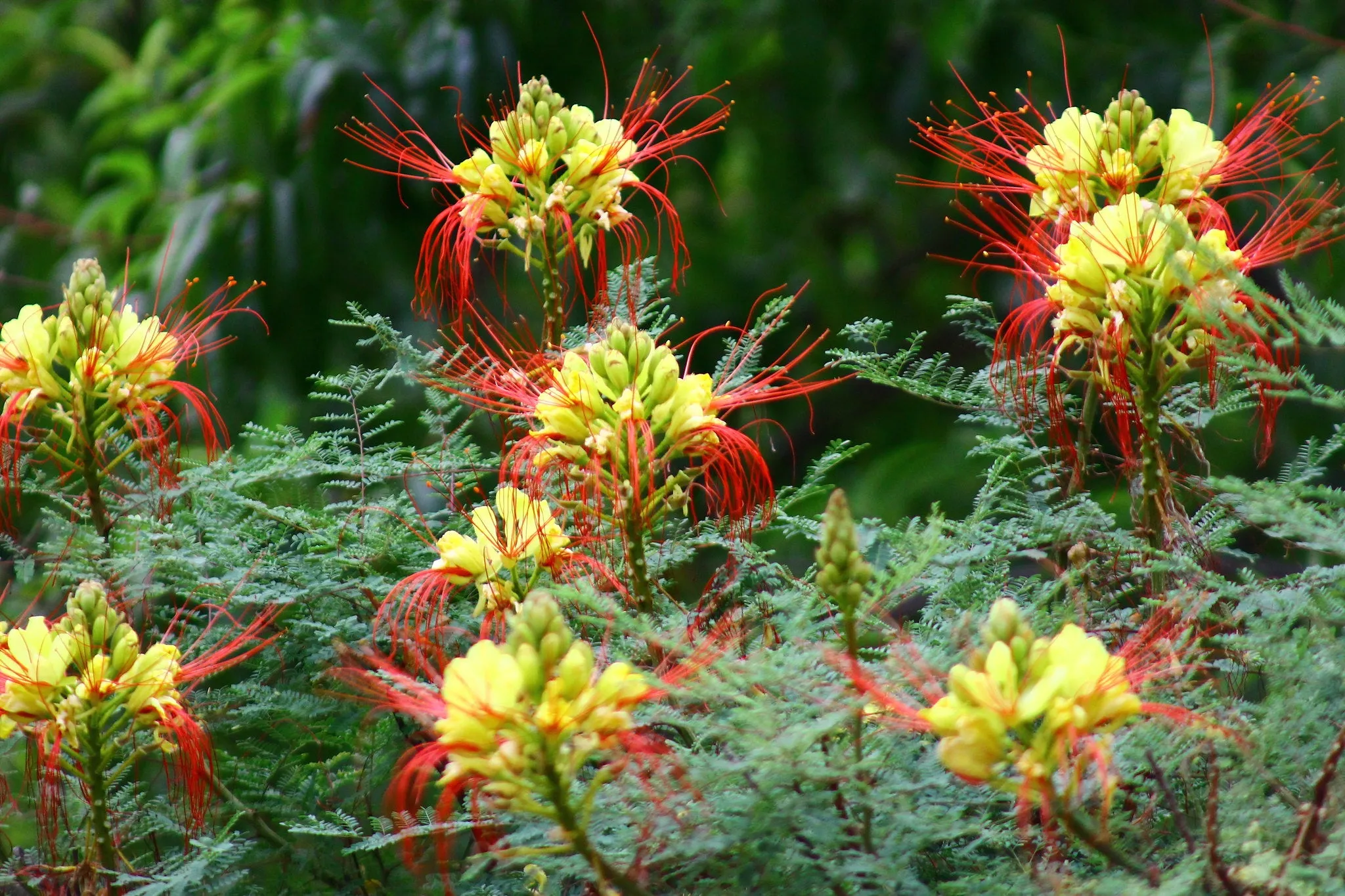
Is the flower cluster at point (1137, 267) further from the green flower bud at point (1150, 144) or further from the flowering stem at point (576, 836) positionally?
the flowering stem at point (576, 836)

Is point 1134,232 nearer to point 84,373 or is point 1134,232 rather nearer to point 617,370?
point 617,370

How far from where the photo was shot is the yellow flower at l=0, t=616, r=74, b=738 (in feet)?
3.43

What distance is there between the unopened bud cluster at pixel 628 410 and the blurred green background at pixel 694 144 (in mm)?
1806

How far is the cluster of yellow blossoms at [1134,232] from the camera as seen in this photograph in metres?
1.03

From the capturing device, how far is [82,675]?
105cm

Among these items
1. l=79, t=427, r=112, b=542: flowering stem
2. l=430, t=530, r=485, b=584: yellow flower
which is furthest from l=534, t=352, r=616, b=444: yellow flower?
l=79, t=427, r=112, b=542: flowering stem

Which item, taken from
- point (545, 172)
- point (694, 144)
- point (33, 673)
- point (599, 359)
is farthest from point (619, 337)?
point (694, 144)

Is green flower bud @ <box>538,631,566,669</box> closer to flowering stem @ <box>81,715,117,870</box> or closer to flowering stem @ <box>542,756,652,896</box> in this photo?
flowering stem @ <box>542,756,652,896</box>

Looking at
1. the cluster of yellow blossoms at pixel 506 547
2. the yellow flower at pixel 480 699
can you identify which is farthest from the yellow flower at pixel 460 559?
the yellow flower at pixel 480 699

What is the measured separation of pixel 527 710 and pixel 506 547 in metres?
0.31

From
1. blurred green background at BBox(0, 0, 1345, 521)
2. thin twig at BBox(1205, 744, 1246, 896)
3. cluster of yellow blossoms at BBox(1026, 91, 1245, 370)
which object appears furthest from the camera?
blurred green background at BBox(0, 0, 1345, 521)

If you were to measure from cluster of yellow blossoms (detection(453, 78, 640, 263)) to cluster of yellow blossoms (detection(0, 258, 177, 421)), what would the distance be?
1.00ft

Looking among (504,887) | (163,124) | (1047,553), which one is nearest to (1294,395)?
(1047,553)

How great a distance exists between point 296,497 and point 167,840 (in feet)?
1.03
